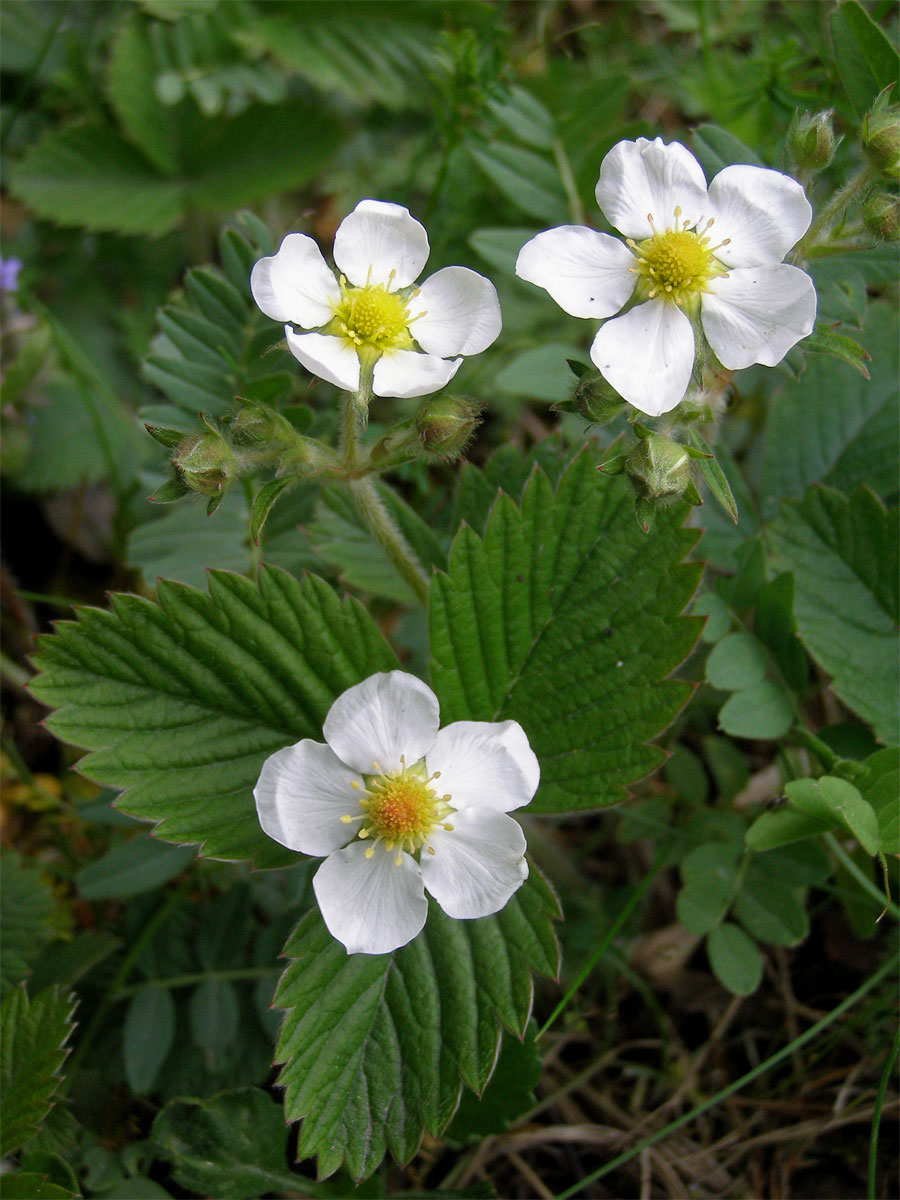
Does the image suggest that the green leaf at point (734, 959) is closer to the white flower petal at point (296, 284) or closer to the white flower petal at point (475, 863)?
the white flower petal at point (475, 863)

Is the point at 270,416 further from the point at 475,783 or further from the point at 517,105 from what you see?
the point at 517,105

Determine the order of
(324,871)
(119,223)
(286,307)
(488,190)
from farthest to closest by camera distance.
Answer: (119,223) < (488,190) < (286,307) < (324,871)

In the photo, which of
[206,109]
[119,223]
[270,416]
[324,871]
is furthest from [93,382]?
[324,871]

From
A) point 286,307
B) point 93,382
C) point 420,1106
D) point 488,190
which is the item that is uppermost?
point 286,307

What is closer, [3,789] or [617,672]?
[617,672]

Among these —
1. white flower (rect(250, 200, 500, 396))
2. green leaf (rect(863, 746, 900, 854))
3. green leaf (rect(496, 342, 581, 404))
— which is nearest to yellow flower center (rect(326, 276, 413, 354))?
white flower (rect(250, 200, 500, 396))

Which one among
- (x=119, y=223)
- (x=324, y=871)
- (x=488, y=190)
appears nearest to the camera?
(x=324, y=871)

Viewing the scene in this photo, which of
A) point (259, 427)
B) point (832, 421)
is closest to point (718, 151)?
point (832, 421)

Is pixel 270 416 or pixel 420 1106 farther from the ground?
pixel 270 416

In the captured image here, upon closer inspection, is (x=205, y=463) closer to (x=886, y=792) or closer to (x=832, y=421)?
(x=886, y=792)
